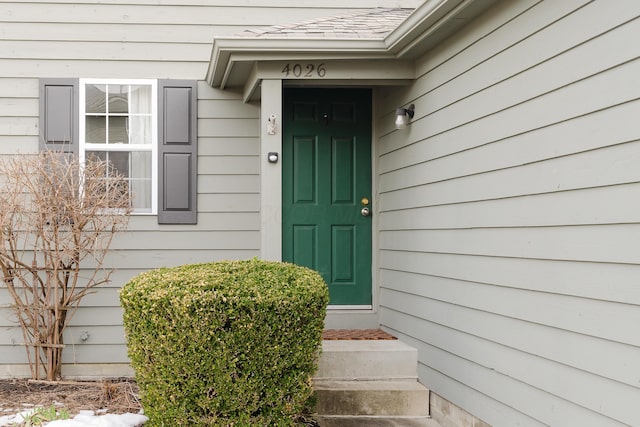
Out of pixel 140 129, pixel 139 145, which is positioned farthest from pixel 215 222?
pixel 140 129

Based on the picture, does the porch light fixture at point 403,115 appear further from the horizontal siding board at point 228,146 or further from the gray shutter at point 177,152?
the gray shutter at point 177,152

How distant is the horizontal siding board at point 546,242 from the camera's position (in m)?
2.76

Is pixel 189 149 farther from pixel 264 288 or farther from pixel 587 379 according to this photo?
pixel 587 379

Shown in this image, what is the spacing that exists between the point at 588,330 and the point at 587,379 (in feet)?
0.68

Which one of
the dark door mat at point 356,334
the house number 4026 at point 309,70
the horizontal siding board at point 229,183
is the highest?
the house number 4026 at point 309,70

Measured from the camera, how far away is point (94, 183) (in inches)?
214

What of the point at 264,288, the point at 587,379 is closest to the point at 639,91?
the point at 587,379

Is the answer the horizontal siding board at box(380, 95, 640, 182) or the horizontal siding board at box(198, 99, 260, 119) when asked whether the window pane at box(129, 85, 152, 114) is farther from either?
the horizontal siding board at box(380, 95, 640, 182)

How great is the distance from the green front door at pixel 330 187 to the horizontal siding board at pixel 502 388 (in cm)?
108

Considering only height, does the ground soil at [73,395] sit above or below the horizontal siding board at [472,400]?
below

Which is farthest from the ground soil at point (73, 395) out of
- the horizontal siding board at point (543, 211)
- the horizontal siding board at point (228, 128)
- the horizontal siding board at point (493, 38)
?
the horizontal siding board at point (493, 38)

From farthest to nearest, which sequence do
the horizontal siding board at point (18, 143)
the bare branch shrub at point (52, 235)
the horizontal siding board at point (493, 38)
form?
the horizontal siding board at point (18, 143) < the bare branch shrub at point (52, 235) < the horizontal siding board at point (493, 38)

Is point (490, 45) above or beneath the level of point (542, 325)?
above

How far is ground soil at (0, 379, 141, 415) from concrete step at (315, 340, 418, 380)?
53.5 inches
